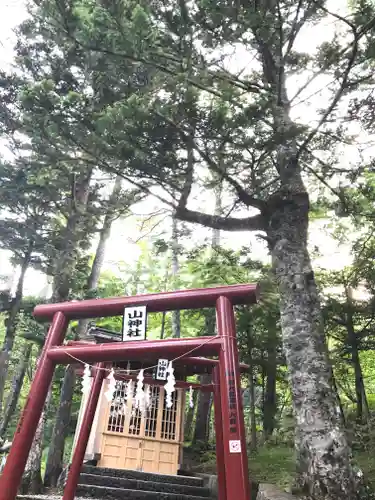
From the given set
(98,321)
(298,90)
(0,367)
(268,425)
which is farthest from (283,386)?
(298,90)

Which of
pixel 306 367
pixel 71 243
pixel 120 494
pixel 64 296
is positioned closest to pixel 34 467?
pixel 120 494

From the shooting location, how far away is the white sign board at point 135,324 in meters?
5.25

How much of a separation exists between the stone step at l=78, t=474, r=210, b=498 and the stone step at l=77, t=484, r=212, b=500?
48cm

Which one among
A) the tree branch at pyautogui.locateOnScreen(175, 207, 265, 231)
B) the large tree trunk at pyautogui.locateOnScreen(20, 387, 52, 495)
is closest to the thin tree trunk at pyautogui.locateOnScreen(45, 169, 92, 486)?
the large tree trunk at pyautogui.locateOnScreen(20, 387, 52, 495)

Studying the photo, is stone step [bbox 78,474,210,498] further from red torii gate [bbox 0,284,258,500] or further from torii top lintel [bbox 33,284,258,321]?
torii top lintel [bbox 33,284,258,321]

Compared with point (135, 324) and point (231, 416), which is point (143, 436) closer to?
point (135, 324)

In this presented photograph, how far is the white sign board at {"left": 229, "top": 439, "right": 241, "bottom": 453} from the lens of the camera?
388cm

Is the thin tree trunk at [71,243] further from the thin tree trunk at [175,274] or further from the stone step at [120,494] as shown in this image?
the stone step at [120,494]

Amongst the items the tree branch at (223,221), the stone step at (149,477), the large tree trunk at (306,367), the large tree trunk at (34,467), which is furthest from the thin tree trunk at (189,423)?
the large tree trunk at (306,367)

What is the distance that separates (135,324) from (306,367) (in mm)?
2526

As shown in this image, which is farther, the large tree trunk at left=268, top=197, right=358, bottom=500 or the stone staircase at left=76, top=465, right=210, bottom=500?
the stone staircase at left=76, top=465, right=210, bottom=500

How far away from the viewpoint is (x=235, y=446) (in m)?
3.90

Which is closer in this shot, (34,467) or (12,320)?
(34,467)

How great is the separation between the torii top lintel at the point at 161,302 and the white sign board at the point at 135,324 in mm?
120
